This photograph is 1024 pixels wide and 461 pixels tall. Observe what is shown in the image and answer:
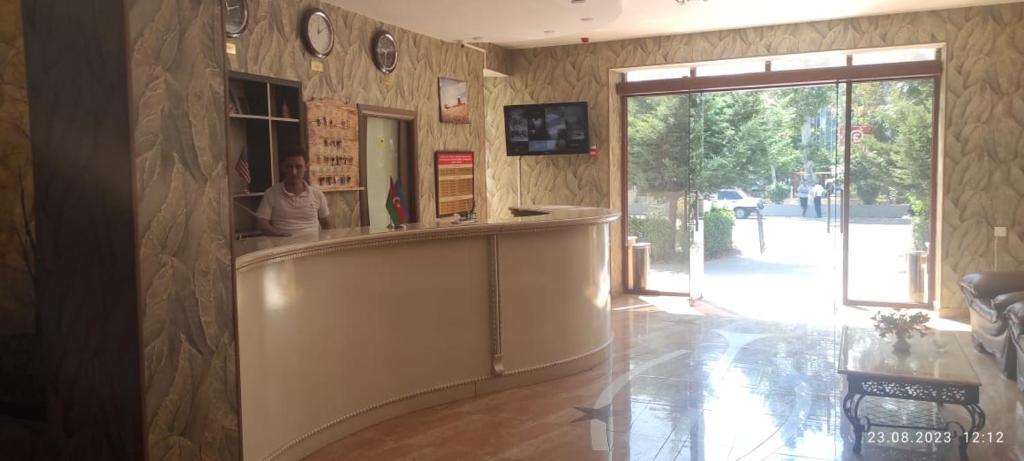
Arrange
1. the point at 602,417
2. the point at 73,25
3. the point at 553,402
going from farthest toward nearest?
the point at 553,402
the point at 602,417
the point at 73,25

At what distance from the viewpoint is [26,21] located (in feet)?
6.98

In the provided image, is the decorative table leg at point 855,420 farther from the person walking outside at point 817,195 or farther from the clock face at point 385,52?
the person walking outside at point 817,195

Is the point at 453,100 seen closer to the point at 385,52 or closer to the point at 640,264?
the point at 385,52

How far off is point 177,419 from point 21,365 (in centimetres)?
53

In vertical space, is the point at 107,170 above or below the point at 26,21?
below

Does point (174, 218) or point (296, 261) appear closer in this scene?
point (174, 218)

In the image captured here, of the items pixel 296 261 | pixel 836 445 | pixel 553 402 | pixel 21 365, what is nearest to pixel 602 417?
pixel 553 402

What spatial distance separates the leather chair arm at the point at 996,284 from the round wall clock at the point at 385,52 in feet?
17.5

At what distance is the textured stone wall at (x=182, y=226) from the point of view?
7.12 ft

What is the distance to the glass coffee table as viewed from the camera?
3775 millimetres

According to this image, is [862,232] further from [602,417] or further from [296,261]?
[296,261]

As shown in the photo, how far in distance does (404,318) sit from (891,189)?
6041 mm

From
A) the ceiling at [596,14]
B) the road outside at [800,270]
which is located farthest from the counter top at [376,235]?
the road outside at [800,270]

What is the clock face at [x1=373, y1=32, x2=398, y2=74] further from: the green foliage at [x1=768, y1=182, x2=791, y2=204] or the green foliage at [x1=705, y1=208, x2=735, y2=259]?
the green foliage at [x1=768, y1=182, x2=791, y2=204]
